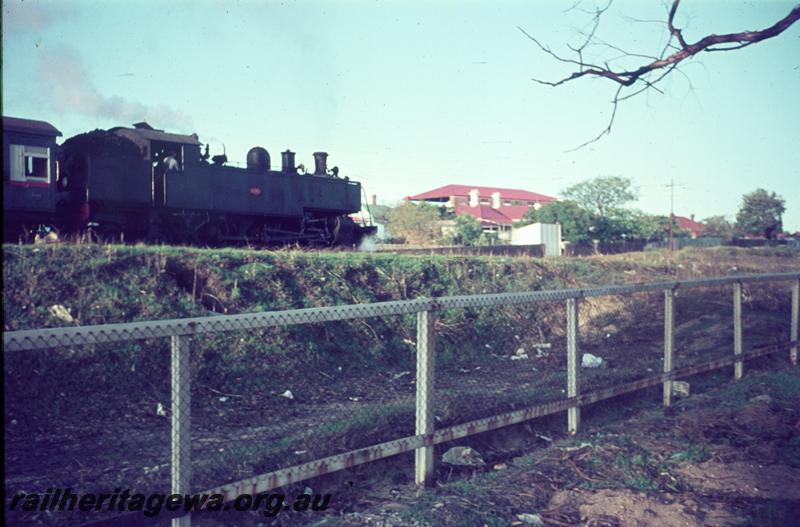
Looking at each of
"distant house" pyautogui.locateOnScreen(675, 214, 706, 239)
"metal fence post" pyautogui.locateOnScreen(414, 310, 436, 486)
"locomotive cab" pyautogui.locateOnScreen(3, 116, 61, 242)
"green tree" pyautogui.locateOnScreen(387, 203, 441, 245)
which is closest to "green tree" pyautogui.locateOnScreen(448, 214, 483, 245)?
"green tree" pyautogui.locateOnScreen(387, 203, 441, 245)

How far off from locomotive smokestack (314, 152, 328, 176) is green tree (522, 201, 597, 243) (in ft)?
102

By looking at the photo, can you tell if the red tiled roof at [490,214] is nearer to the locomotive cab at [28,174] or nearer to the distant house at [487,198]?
the distant house at [487,198]

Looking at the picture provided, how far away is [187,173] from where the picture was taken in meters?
14.6

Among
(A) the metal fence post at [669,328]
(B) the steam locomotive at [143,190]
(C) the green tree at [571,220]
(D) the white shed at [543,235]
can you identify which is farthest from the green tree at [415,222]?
(A) the metal fence post at [669,328]

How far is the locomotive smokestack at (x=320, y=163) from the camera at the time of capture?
1978cm

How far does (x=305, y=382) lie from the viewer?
26.3 ft

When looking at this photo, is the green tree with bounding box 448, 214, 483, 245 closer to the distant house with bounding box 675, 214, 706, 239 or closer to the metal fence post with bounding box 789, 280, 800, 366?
the metal fence post with bounding box 789, 280, 800, 366

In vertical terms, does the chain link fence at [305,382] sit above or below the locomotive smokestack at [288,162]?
below

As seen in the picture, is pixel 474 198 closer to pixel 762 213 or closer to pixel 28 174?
pixel 762 213

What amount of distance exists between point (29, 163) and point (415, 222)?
1280 inches

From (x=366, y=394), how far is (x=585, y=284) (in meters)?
9.06

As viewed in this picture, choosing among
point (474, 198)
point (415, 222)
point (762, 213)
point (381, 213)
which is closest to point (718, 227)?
point (762, 213)

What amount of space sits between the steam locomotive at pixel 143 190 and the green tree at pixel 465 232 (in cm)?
2379

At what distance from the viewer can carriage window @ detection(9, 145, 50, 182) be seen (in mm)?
11969
